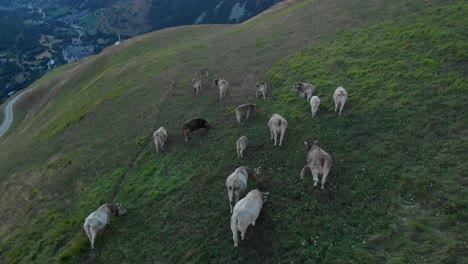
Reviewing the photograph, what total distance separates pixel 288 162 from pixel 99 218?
10434mm

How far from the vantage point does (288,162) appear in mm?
19922

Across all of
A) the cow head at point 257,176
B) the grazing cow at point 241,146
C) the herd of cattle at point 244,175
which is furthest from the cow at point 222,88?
the cow head at point 257,176

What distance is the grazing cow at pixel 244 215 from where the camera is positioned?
585 inches

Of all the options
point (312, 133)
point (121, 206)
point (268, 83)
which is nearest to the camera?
point (121, 206)

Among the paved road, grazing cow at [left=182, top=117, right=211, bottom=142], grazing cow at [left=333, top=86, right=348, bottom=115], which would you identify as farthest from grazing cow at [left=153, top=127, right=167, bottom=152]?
the paved road

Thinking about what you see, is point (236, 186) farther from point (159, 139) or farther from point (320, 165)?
point (159, 139)

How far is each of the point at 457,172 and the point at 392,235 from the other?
4.76m

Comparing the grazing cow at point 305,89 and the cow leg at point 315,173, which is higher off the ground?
the cow leg at point 315,173

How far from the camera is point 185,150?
24.5m

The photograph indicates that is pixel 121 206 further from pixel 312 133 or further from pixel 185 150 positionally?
pixel 312 133

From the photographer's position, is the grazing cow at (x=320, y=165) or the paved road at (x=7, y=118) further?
the paved road at (x=7, y=118)

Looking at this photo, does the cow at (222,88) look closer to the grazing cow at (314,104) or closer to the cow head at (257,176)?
the grazing cow at (314,104)

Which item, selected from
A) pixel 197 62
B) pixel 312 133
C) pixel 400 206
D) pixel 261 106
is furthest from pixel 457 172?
pixel 197 62

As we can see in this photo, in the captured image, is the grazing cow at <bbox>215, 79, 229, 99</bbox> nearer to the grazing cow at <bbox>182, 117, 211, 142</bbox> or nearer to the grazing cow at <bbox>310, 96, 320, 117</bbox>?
the grazing cow at <bbox>182, 117, 211, 142</bbox>
